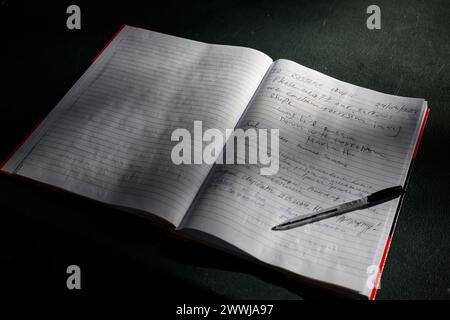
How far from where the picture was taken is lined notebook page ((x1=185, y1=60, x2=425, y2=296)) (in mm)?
647

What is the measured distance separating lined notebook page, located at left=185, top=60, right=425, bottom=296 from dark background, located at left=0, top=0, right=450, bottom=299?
0.04 metres

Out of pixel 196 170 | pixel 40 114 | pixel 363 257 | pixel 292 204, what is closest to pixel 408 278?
pixel 363 257

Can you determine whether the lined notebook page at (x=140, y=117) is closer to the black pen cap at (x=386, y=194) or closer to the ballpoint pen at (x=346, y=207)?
the ballpoint pen at (x=346, y=207)

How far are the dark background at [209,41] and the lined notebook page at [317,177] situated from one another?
0.13 feet

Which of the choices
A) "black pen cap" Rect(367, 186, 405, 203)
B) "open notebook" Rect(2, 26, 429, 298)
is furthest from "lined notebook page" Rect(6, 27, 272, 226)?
"black pen cap" Rect(367, 186, 405, 203)

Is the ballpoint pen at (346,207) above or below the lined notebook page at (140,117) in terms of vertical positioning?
below

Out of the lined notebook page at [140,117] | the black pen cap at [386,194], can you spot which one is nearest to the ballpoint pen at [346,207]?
the black pen cap at [386,194]

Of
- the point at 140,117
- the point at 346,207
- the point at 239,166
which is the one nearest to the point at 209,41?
the point at 140,117

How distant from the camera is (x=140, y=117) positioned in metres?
0.83

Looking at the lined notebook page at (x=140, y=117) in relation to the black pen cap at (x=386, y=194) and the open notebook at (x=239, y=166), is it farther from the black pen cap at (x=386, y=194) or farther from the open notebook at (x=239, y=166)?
the black pen cap at (x=386, y=194)

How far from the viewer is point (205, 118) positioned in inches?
31.5

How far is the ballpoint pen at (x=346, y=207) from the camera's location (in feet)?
2.21

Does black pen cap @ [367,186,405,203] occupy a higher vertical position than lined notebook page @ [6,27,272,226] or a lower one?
lower

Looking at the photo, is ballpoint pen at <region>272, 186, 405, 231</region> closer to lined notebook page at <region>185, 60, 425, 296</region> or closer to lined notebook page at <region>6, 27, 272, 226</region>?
lined notebook page at <region>185, 60, 425, 296</region>
